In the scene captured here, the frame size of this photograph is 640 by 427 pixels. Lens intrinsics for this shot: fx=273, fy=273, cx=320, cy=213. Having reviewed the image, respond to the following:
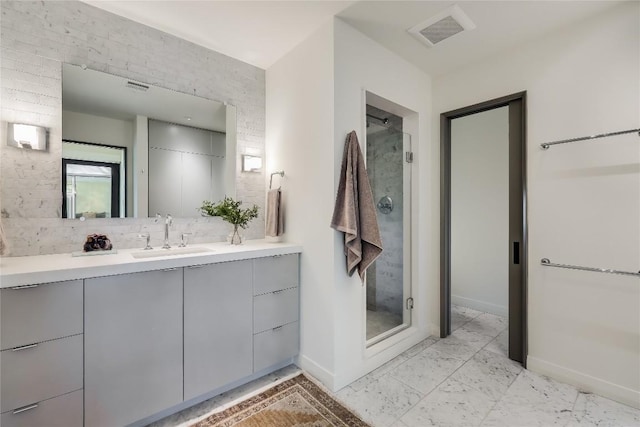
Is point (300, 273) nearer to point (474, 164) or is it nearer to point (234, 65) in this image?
point (234, 65)

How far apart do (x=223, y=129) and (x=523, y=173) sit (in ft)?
8.45

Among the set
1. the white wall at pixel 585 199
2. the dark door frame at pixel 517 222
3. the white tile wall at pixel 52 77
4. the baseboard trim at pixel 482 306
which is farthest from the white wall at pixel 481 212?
the white tile wall at pixel 52 77

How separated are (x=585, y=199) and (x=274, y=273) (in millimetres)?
2316

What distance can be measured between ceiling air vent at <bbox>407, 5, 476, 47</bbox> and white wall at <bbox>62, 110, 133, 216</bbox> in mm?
2277

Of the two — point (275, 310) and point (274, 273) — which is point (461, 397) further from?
point (274, 273)

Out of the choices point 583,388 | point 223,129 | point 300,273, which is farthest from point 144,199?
point 583,388

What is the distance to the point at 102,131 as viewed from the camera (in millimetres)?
1946

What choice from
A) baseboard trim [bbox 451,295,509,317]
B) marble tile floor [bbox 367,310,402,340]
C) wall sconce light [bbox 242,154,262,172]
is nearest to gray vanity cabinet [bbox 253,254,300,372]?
marble tile floor [bbox 367,310,402,340]

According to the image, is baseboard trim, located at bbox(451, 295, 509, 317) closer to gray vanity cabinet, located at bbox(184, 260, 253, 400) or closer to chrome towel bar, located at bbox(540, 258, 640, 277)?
chrome towel bar, located at bbox(540, 258, 640, 277)

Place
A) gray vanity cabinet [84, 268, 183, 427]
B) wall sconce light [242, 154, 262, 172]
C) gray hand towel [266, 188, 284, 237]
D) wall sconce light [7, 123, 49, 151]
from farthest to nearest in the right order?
1. wall sconce light [242, 154, 262, 172]
2. gray hand towel [266, 188, 284, 237]
3. wall sconce light [7, 123, 49, 151]
4. gray vanity cabinet [84, 268, 183, 427]

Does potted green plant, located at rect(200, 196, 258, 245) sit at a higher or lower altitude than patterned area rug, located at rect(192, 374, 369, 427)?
higher

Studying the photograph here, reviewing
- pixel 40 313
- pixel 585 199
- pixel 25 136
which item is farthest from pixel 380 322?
pixel 25 136

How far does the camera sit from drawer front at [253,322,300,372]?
1.99 metres

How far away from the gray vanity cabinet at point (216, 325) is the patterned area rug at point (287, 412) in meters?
0.18
